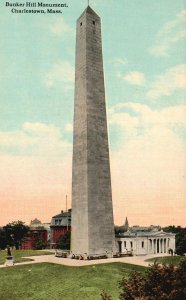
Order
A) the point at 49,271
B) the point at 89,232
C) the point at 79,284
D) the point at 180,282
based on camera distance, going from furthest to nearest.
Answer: the point at 89,232
the point at 49,271
the point at 79,284
the point at 180,282

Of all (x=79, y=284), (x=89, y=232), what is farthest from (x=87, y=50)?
(x=79, y=284)

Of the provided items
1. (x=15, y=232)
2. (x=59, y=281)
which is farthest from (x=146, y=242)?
(x=15, y=232)

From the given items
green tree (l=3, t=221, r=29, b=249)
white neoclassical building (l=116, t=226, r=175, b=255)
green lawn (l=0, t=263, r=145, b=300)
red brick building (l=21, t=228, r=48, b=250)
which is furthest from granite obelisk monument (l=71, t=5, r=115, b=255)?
red brick building (l=21, t=228, r=48, b=250)

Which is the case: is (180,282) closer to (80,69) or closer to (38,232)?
(80,69)

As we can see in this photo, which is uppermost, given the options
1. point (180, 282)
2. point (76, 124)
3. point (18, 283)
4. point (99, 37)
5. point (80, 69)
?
point (99, 37)

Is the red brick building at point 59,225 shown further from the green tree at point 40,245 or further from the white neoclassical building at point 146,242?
the white neoclassical building at point 146,242

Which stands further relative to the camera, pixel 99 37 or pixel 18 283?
pixel 99 37

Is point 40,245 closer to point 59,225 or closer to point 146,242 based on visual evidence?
point 59,225
